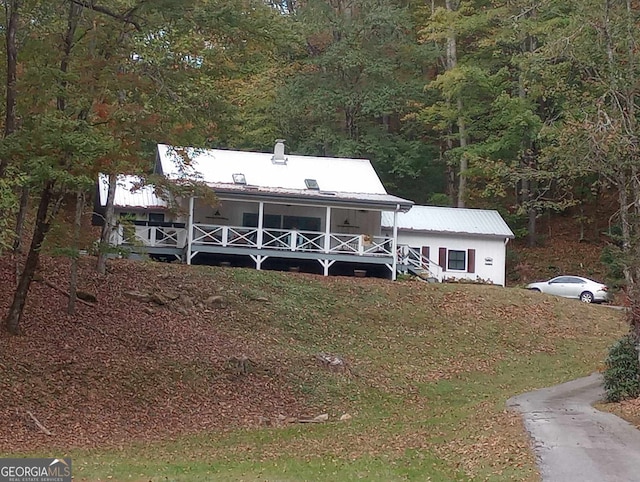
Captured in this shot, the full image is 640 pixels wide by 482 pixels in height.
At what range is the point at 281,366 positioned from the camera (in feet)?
67.1

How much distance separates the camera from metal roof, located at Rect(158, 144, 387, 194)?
32844 mm

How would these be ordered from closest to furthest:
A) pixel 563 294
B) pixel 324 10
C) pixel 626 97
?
pixel 626 97 → pixel 563 294 → pixel 324 10

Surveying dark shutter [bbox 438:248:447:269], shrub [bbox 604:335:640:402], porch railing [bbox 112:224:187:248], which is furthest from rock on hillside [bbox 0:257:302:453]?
dark shutter [bbox 438:248:447:269]

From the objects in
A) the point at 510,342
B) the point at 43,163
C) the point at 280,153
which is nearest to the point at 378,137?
the point at 280,153

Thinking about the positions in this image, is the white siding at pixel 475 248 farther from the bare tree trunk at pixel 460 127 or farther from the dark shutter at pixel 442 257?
the bare tree trunk at pixel 460 127

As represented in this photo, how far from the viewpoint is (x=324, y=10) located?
4362 cm

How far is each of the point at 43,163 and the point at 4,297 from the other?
644 centimetres

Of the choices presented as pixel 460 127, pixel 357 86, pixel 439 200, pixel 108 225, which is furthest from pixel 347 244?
pixel 439 200

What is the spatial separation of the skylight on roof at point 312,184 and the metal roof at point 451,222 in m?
3.55

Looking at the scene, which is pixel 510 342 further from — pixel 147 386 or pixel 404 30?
pixel 404 30

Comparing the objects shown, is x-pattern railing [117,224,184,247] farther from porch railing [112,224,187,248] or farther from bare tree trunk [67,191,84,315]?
bare tree trunk [67,191,84,315]

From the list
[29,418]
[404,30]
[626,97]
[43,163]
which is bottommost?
[29,418]

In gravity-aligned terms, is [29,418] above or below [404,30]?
below

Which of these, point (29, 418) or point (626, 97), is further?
point (626, 97)
